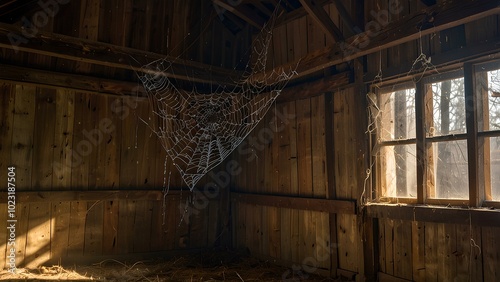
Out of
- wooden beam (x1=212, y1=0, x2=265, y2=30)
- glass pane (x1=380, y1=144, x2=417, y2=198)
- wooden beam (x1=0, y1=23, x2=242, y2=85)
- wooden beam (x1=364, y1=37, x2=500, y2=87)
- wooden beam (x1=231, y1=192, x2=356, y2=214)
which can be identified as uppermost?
wooden beam (x1=212, y1=0, x2=265, y2=30)

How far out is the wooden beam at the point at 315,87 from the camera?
15.9 feet

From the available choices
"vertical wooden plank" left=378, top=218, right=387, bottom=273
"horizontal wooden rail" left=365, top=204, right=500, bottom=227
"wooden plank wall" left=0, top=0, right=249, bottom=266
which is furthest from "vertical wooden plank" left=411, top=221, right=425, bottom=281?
"wooden plank wall" left=0, top=0, right=249, bottom=266

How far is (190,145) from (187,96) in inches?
32.3

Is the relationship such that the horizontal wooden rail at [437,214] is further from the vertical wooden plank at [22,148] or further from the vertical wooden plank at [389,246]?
the vertical wooden plank at [22,148]

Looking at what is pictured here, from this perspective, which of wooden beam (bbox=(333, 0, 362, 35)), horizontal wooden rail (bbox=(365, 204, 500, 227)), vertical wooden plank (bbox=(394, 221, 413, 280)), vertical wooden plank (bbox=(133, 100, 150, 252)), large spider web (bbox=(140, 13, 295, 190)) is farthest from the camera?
large spider web (bbox=(140, 13, 295, 190))

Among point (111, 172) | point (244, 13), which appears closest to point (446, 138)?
point (244, 13)

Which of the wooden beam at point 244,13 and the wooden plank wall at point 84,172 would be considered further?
the wooden beam at point 244,13

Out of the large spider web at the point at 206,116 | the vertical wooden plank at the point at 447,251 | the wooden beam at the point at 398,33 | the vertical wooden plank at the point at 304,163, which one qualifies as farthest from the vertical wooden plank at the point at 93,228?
the vertical wooden plank at the point at 447,251

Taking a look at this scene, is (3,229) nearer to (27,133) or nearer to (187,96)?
(27,133)

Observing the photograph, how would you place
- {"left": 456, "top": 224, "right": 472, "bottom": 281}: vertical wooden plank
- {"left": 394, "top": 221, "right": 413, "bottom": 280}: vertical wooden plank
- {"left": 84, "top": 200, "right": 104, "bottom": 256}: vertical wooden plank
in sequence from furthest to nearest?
1. {"left": 84, "top": 200, "right": 104, "bottom": 256}: vertical wooden plank
2. {"left": 394, "top": 221, "right": 413, "bottom": 280}: vertical wooden plank
3. {"left": 456, "top": 224, "right": 472, "bottom": 281}: vertical wooden plank

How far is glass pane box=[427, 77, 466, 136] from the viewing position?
380cm

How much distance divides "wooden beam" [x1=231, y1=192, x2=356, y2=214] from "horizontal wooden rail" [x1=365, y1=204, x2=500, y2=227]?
34 centimetres

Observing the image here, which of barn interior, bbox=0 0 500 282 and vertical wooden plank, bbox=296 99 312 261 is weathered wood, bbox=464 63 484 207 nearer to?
barn interior, bbox=0 0 500 282

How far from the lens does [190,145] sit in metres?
6.41
